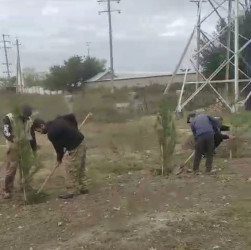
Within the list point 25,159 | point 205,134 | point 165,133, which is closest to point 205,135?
point 205,134

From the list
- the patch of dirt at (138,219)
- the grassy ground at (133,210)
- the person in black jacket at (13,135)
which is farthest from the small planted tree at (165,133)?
the person in black jacket at (13,135)

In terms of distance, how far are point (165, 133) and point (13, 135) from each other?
9.46ft

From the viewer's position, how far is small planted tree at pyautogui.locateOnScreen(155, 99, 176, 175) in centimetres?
912

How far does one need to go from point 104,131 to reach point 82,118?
0.53 m

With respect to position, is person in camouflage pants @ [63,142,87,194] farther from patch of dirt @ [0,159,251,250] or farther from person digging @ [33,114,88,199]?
patch of dirt @ [0,159,251,250]

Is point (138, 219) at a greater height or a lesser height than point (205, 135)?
lesser

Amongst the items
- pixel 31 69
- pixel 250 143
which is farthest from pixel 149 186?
pixel 250 143

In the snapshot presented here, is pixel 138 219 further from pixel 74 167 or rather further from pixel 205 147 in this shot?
pixel 205 147

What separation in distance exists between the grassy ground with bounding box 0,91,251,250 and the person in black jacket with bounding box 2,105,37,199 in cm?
27

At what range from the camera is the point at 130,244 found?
17.0 feet

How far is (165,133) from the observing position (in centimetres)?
924

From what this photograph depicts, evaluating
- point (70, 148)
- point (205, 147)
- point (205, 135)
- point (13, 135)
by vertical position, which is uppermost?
point (13, 135)

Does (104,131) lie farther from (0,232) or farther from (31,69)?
(0,232)

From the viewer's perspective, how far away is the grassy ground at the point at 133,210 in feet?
17.6
